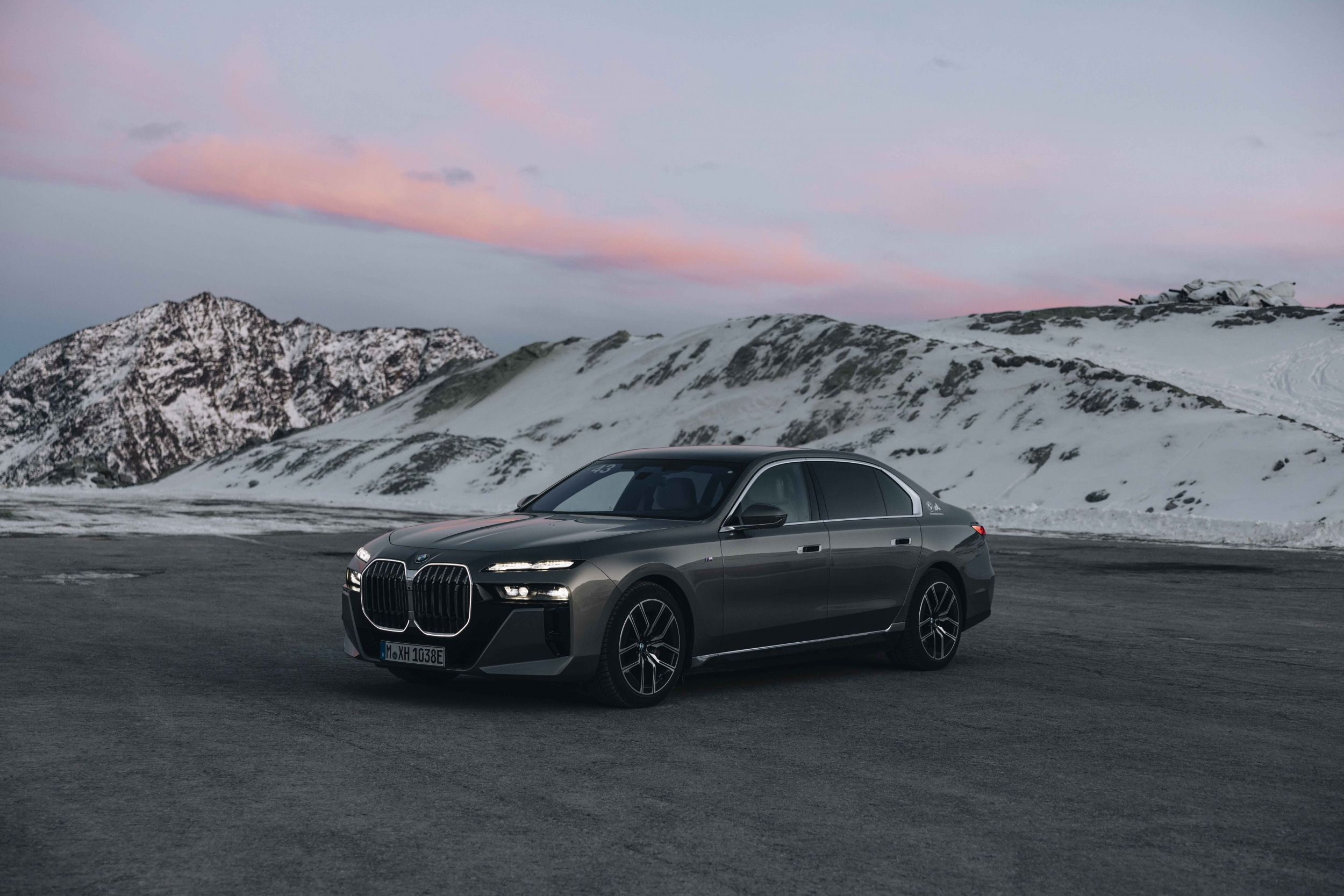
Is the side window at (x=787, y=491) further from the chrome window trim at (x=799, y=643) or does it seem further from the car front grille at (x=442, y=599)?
the car front grille at (x=442, y=599)

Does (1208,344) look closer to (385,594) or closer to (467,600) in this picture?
(385,594)

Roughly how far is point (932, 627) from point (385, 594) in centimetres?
410

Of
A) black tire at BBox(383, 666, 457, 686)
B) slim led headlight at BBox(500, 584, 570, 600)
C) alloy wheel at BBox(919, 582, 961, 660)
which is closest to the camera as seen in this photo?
slim led headlight at BBox(500, 584, 570, 600)

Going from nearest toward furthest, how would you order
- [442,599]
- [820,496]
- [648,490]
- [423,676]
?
[442,599]
[423,676]
[648,490]
[820,496]

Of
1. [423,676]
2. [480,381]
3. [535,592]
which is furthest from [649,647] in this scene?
[480,381]

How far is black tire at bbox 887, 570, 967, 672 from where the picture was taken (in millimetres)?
9727

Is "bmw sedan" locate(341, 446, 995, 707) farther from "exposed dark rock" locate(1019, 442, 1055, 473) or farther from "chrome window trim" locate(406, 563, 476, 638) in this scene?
"exposed dark rock" locate(1019, 442, 1055, 473)

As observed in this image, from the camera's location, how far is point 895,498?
9977 mm

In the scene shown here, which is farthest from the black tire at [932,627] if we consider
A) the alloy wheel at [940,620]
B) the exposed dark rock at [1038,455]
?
the exposed dark rock at [1038,455]

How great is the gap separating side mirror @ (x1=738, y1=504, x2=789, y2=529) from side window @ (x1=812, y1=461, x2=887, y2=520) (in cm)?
97

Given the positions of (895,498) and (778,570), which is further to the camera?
(895,498)

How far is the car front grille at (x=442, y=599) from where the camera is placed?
25.2ft

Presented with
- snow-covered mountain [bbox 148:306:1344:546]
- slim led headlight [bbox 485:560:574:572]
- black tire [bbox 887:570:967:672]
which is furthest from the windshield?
snow-covered mountain [bbox 148:306:1344:546]

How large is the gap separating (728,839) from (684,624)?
3.15 metres
